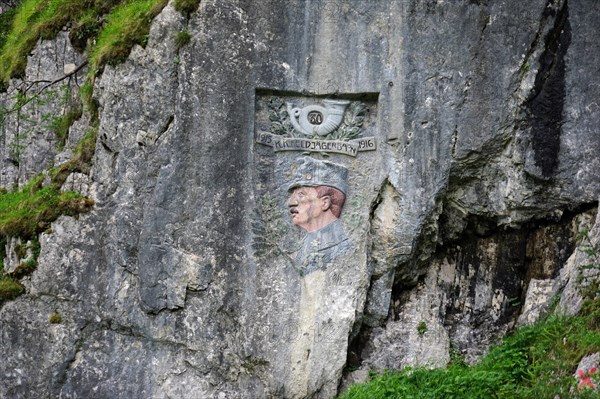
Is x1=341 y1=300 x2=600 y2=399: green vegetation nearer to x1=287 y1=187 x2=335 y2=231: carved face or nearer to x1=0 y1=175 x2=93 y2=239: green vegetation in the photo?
x1=287 y1=187 x2=335 y2=231: carved face

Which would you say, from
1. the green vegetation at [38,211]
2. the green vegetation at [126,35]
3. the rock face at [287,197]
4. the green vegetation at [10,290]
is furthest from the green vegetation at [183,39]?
the green vegetation at [10,290]

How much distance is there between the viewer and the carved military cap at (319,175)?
1238cm

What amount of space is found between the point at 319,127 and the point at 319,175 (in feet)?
1.75

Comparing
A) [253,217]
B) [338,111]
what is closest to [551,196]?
[338,111]

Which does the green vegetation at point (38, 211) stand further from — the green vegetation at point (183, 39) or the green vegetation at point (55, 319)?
the green vegetation at point (183, 39)

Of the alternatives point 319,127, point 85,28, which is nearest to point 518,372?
point 319,127

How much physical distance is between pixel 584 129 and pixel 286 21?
3.46 m

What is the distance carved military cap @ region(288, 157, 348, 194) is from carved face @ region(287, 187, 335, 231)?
0.31 ft

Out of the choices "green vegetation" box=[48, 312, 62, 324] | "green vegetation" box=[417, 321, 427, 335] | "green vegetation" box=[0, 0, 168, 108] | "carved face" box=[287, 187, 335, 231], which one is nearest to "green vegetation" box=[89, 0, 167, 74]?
"green vegetation" box=[0, 0, 168, 108]

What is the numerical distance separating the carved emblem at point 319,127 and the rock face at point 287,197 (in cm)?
3

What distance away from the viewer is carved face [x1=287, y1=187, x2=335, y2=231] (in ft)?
40.5

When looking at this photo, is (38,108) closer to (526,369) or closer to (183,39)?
(183,39)

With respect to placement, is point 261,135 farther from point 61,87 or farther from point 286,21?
point 61,87

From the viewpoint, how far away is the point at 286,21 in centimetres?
1238
